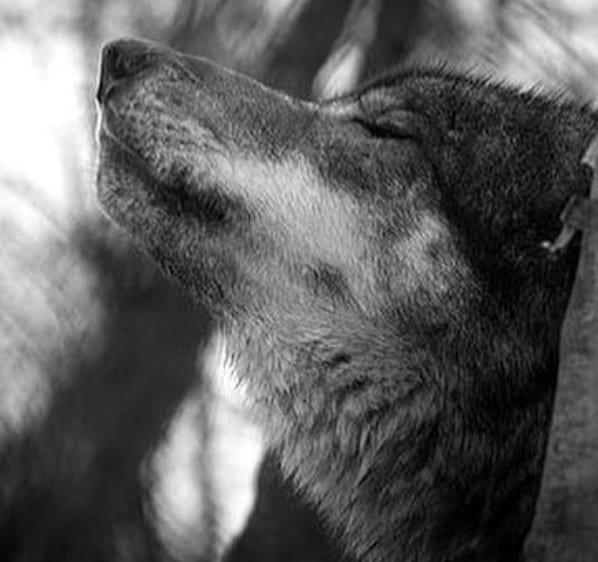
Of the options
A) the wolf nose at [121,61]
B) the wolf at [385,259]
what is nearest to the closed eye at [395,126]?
the wolf at [385,259]

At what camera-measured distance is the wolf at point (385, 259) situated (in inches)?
170

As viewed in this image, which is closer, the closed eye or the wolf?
the wolf

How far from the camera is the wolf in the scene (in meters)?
4.32

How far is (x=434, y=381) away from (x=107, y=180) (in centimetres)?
90

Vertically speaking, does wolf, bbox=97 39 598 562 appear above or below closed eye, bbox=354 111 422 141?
below

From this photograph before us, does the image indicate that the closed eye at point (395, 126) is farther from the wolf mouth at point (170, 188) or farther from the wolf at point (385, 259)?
Answer: the wolf mouth at point (170, 188)

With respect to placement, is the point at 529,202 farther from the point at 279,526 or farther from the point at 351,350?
the point at 279,526

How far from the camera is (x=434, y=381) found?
173 inches

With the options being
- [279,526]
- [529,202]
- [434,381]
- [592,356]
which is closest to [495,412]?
[434,381]

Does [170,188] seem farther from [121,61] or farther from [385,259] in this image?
[385,259]

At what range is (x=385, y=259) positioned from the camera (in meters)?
4.40

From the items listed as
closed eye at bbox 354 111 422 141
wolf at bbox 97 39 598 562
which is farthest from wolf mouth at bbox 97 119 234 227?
closed eye at bbox 354 111 422 141

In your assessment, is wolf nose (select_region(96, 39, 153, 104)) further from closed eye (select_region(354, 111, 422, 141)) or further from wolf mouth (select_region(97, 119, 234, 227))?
closed eye (select_region(354, 111, 422, 141))

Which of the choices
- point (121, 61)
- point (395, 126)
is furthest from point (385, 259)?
point (121, 61)
